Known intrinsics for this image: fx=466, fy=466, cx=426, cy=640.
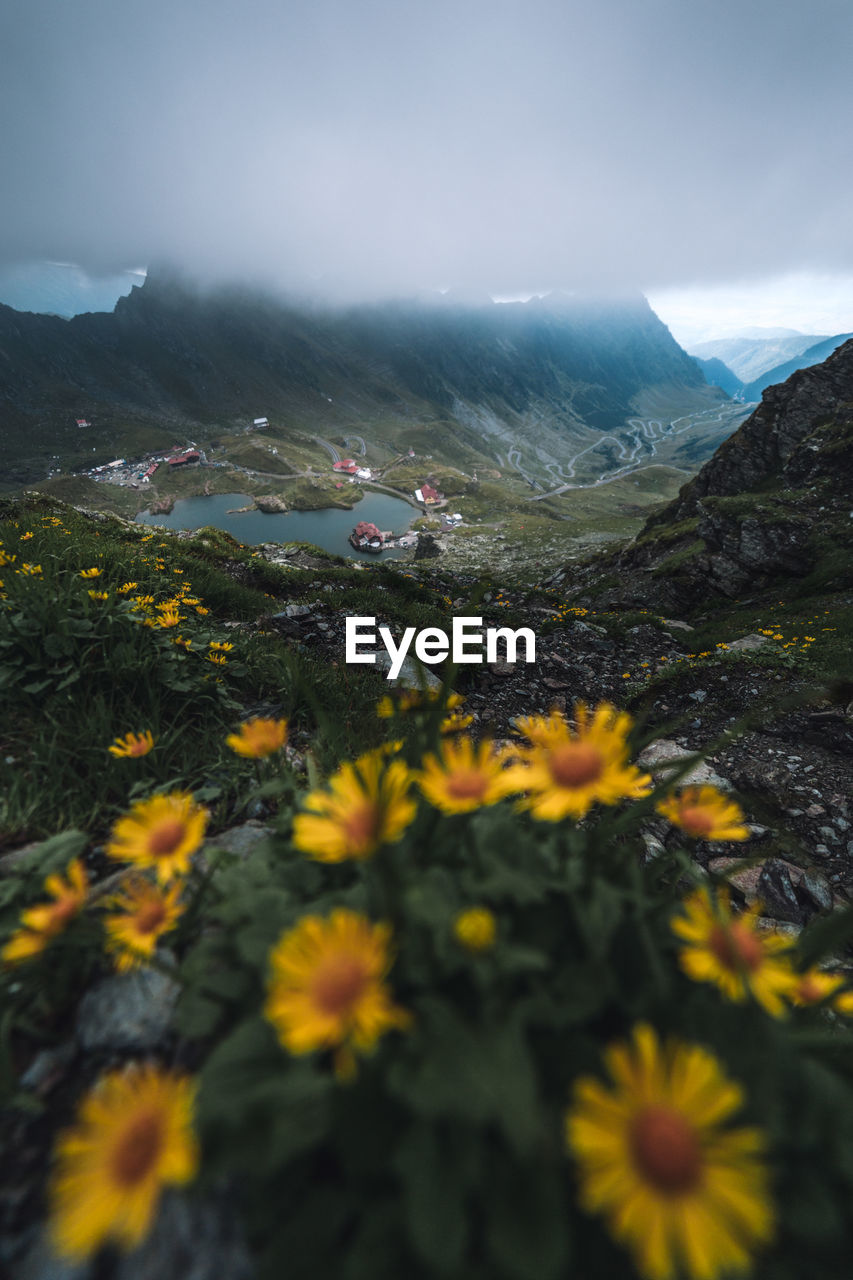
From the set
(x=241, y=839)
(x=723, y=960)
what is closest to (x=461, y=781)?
(x=723, y=960)

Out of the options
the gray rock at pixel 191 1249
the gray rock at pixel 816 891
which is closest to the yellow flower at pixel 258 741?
the gray rock at pixel 191 1249

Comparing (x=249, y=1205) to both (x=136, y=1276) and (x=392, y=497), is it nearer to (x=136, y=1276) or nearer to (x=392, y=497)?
(x=136, y=1276)

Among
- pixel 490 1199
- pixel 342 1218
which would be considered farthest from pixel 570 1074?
pixel 342 1218

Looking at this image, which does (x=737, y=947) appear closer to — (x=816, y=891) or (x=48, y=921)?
(x=48, y=921)

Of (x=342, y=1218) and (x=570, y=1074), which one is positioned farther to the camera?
(x=570, y=1074)

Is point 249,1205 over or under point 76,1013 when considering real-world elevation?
over

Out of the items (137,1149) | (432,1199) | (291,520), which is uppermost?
(432,1199)
